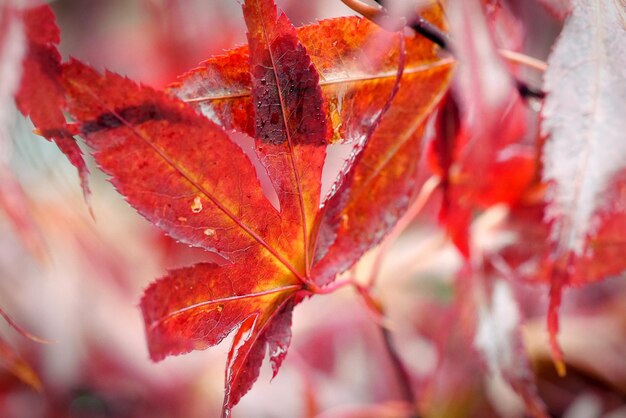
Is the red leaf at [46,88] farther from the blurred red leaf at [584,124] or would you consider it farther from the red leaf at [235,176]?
the blurred red leaf at [584,124]

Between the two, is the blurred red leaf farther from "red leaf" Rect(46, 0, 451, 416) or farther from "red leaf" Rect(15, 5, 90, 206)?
"red leaf" Rect(15, 5, 90, 206)

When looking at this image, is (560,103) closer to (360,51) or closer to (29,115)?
(360,51)

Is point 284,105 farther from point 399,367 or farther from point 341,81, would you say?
point 399,367

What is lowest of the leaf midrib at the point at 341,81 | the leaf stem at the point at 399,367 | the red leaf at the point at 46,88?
the leaf stem at the point at 399,367

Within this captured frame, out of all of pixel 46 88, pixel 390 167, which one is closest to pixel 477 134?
pixel 390 167

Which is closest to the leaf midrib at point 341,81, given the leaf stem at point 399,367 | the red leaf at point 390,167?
the red leaf at point 390,167

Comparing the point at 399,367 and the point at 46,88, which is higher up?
the point at 46,88

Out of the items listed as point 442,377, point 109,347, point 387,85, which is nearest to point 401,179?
point 387,85

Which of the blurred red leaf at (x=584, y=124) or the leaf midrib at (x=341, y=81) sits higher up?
the leaf midrib at (x=341, y=81)

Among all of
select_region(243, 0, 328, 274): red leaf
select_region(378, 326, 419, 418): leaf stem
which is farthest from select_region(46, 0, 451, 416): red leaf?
select_region(378, 326, 419, 418): leaf stem
